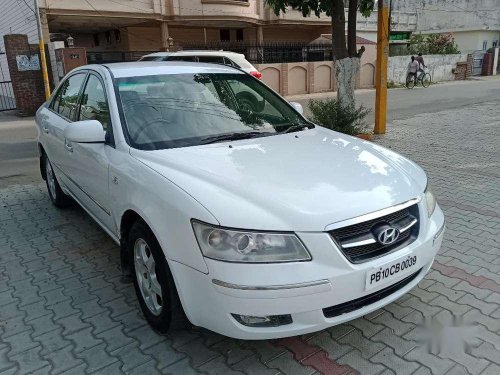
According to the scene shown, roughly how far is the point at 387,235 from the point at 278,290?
0.69 metres

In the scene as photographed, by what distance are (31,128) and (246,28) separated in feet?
48.0

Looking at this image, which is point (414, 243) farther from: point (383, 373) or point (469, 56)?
point (469, 56)

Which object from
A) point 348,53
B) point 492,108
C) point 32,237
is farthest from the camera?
point 492,108

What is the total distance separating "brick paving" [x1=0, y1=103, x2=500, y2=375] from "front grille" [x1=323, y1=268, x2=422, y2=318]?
0.37 meters

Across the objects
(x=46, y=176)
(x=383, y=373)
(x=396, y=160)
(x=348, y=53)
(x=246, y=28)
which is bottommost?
(x=383, y=373)

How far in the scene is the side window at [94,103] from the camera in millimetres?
3385

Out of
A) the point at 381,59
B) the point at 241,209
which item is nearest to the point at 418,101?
the point at 381,59

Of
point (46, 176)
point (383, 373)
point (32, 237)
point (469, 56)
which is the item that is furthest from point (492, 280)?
point (469, 56)

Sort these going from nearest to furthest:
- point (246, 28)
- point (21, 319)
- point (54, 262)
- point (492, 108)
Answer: point (21, 319) → point (54, 262) → point (492, 108) → point (246, 28)

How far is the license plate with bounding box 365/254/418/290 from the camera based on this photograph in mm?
2287

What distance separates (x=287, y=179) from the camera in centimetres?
253

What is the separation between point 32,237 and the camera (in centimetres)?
441

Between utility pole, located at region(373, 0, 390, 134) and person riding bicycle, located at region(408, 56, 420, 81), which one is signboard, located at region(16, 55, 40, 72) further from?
person riding bicycle, located at region(408, 56, 420, 81)

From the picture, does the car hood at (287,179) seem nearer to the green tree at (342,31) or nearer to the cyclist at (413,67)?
the green tree at (342,31)
